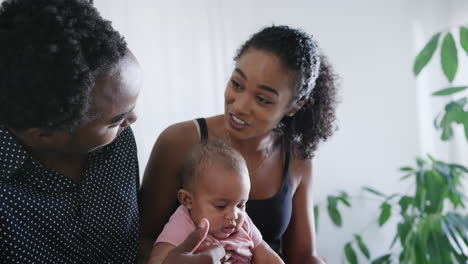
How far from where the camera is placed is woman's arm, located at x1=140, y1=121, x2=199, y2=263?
1.44 m

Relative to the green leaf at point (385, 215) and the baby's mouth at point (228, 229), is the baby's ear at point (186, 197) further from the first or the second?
the green leaf at point (385, 215)

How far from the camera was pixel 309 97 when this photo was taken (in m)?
1.63

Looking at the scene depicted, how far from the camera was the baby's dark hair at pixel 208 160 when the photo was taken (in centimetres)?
119

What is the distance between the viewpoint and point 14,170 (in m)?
1.01

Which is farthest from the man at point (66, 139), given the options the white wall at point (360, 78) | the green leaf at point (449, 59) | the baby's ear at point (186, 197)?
the white wall at point (360, 78)

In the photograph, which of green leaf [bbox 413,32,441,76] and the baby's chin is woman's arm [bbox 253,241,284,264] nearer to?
the baby's chin

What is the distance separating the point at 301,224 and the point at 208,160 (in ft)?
1.86

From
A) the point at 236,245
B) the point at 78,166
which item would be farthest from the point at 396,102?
the point at 78,166

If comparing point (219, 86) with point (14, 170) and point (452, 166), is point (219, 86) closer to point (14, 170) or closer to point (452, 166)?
point (452, 166)

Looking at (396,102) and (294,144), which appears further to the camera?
(396,102)

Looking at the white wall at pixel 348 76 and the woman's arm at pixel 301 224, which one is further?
the white wall at pixel 348 76

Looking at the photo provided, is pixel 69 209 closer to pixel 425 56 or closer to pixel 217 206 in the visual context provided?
pixel 217 206

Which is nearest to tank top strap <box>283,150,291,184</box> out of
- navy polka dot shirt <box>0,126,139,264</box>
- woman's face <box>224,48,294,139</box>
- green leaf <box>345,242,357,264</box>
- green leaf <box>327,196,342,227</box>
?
woman's face <box>224,48,294,139</box>

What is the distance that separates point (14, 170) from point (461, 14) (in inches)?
103
